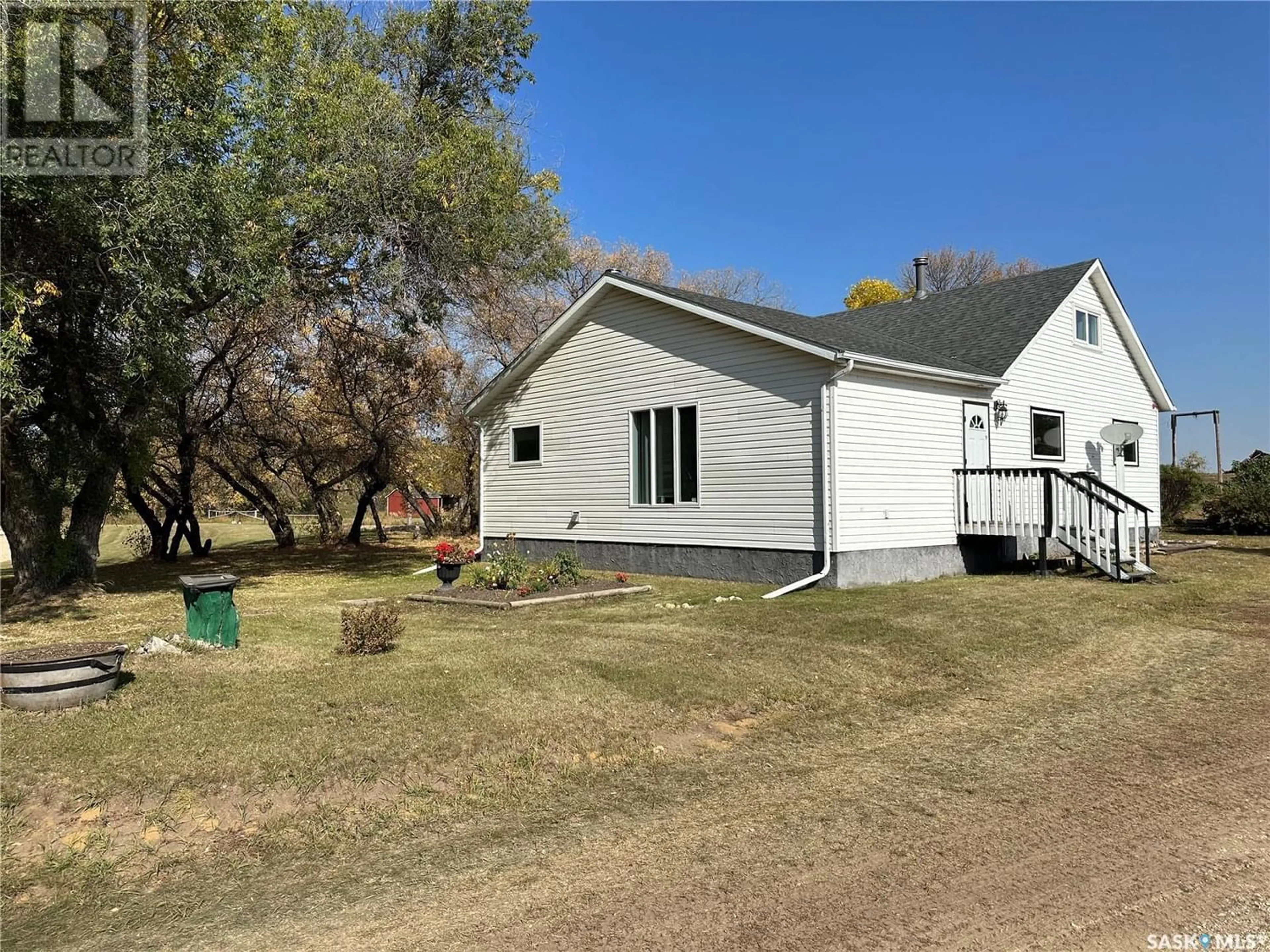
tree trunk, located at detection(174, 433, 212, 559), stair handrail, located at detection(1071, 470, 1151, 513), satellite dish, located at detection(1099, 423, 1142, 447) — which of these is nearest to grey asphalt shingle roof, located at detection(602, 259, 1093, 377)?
stair handrail, located at detection(1071, 470, 1151, 513)

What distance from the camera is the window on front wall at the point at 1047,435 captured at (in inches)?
613

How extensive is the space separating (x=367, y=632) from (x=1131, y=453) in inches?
707

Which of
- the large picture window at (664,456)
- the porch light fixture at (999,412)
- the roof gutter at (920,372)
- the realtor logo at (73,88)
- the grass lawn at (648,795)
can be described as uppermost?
the realtor logo at (73,88)

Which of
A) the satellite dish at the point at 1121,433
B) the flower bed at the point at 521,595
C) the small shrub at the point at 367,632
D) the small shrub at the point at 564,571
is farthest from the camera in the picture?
the satellite dish at the point at 1121,433

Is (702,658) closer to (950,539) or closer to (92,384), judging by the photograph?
(950,539)

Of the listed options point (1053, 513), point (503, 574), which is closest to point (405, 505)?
point (503, 574)

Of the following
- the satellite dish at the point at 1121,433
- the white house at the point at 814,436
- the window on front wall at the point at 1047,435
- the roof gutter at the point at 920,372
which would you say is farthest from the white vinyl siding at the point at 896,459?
the satellite dish at the point at 1121,433

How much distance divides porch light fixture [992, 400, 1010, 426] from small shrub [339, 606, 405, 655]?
11.3 metres

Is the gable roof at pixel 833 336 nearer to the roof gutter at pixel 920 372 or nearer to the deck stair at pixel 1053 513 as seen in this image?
the roof gutter at pixel 920 372

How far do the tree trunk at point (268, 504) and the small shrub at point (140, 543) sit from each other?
2451 millimetres

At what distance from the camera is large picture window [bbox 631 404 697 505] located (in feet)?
45.3

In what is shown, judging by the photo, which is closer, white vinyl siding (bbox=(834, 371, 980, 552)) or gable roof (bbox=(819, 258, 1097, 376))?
white vinyl siding (bbox=(834, 371, 980, 552))

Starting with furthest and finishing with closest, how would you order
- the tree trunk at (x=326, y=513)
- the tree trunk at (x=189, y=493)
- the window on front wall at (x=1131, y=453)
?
the tree trunk at (x=326, y=513), the tree trunk at (x=189, y=493), the window on front wall at (x=1131, y=453)

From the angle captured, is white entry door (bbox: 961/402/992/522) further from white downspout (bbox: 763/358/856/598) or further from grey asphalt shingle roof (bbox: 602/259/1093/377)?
white downspout (bbox: 763/358/856/598)
